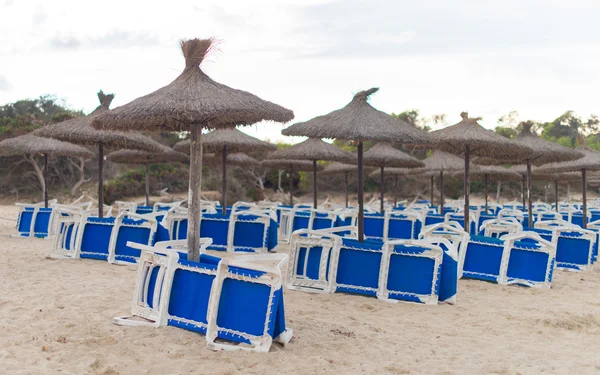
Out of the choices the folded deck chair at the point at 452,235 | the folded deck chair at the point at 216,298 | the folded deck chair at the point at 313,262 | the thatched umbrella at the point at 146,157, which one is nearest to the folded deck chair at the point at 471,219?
the folded deck chair at the point at 452,235

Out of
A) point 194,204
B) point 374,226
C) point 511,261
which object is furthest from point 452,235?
point 194,204

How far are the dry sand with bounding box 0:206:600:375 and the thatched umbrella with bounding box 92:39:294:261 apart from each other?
41.7 inches

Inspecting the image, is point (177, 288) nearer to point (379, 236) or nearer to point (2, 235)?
point (379, 236)

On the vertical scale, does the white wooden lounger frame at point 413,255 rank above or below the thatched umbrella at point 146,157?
below

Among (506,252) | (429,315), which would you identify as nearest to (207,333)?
(429,315)

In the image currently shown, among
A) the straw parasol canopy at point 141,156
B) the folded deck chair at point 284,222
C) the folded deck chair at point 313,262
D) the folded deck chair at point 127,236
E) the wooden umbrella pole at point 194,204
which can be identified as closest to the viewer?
the wooden umbrella pole at point 194,204

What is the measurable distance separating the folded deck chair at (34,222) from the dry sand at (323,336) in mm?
4465

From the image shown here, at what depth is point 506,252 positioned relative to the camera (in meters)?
7.21

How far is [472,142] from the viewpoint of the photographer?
8.11m

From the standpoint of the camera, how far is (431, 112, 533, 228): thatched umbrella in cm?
814

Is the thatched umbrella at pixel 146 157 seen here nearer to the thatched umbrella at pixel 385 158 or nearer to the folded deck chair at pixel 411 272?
the thatched umbrella at pixel 385 158

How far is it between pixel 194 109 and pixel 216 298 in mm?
1541

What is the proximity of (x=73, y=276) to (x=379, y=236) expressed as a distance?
18.8ft

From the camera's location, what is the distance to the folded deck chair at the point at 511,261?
23.2 feet
